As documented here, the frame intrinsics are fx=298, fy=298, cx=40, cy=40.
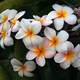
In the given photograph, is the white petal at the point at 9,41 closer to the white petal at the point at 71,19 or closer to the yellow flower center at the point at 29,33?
the yellow flower center at the point at 29,33

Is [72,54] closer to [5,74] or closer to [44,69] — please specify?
[44,69]

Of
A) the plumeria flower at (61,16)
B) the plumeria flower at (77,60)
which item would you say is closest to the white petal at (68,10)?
the plumeria flower at (61,16)

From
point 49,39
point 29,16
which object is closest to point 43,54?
point 49,39

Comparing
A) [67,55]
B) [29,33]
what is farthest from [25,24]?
[67,55]

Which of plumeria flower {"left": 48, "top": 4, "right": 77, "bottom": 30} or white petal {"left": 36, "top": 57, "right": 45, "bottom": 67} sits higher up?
plumeria flower {"left": 48, "top": 4, "right": 77, "bottom": 30}

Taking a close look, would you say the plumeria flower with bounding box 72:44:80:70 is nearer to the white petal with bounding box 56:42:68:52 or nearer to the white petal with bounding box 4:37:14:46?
the white petal with bounding box 56:42:68:52

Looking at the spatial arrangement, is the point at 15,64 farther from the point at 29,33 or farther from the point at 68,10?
the point at 68,10

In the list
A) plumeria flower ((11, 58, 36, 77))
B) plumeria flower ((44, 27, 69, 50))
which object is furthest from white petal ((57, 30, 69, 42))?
plumeria flower ((11, 58, 36, 77))
